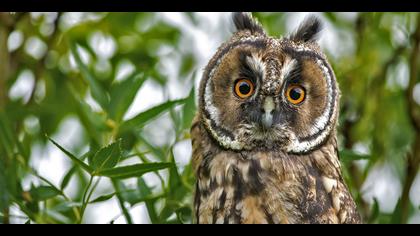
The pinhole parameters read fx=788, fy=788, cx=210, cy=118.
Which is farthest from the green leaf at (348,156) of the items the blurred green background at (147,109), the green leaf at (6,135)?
the green leaf at (6,135)

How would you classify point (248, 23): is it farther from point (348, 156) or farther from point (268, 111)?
point (348, 156)

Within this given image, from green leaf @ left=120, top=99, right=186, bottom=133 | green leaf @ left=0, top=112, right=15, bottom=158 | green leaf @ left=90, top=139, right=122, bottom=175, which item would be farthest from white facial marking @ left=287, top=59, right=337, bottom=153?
green leaf @ left=0, top=112, right=15, bottom=158

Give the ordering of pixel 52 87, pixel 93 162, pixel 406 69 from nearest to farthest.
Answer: pixel 93 162, pixel 52 87, pixel 406 69


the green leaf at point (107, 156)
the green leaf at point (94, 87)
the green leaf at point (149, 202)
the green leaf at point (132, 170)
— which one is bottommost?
the green leaf at point (149, 202)

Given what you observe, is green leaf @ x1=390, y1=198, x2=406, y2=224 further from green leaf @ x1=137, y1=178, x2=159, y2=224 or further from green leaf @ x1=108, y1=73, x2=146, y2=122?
green leaf @ x1=108, y1=73, x2=146, y2=122

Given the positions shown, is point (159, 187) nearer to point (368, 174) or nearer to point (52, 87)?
point (52, 87)

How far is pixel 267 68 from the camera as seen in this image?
10.2ft

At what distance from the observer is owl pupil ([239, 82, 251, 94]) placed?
10.5 feet

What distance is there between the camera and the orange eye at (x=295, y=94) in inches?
126

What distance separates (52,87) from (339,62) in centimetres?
140

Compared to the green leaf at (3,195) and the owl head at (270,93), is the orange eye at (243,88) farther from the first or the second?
the green leaf at (3,195)

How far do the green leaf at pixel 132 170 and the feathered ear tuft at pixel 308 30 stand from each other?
1.01m

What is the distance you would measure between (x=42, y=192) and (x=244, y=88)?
3.19ft
